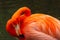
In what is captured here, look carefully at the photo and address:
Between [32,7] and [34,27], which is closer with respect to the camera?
[34,27]

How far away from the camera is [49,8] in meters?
6.23

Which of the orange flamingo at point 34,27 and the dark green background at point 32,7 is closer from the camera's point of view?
the orange flamingo at point 34,27

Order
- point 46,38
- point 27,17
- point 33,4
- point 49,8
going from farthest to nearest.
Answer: point 33,4
point 49,8
point 27,17
point 46,38

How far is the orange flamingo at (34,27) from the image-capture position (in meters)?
2.77

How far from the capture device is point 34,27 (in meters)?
2.78

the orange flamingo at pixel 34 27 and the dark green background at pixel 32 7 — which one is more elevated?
the dark green background at pixel 32 7

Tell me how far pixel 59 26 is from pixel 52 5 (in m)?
3.80

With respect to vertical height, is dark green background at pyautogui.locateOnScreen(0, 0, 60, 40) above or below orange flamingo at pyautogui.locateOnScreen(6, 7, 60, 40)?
above

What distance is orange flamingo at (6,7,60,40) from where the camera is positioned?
277 cm

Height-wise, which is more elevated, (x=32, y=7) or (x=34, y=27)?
(x=32, y=7)

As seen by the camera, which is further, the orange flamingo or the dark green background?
the dark green background

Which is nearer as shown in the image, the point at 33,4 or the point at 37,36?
the point at 37,36

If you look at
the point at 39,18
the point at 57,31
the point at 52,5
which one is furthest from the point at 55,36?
the point at 52,5

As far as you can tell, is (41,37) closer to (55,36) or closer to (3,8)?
(55,36)
